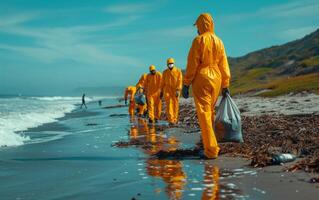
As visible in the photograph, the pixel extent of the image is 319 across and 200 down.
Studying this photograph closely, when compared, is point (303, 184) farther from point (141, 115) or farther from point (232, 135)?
point (141, 115)

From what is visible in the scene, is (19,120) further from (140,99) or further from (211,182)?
(211,182)

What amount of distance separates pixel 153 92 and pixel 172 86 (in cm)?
199

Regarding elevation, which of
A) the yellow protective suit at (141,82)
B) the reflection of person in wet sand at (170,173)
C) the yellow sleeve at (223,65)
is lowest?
the reflection of person in wet sand at (170,173)

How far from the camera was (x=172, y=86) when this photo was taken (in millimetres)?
15859

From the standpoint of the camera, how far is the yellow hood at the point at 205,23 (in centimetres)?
798

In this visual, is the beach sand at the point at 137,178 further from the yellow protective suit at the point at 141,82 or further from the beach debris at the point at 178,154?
the yellow protective suit at the point at 141,82

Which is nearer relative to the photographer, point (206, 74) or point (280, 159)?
point (280, 159)

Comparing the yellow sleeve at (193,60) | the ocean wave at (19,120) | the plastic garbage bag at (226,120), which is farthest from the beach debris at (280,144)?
the ocean wave at (19,120)

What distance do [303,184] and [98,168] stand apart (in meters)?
3.10

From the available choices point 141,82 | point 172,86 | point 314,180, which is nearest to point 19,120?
point 141,82

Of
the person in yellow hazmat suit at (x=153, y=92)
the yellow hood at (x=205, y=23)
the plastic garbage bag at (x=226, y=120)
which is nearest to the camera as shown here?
the yellow hood at (x=205, y=23)

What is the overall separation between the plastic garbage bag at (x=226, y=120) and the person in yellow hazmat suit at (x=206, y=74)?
46 centimetres

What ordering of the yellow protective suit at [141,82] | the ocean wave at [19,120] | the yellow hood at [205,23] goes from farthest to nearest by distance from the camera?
the yellow protective suit at [141,82] < the ocean wave at [19,120] < the yellow hood at [205,23]

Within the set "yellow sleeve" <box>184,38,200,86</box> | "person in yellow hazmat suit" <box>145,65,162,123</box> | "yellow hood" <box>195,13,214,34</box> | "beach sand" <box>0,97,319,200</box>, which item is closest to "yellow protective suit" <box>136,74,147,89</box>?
"person in yellow hazmat suit" <box>145,65,162,123</box>
